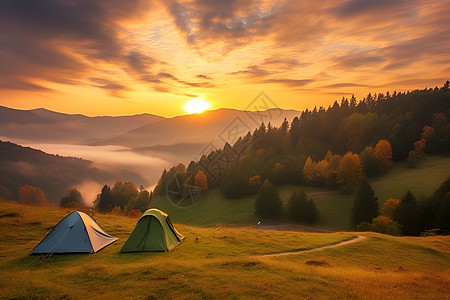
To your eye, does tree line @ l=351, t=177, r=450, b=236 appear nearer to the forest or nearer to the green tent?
the forest

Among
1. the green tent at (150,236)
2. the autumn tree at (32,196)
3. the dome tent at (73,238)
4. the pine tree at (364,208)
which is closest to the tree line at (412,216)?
the pine tree at (364,208)

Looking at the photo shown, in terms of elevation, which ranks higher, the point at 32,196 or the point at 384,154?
the point at 384,154

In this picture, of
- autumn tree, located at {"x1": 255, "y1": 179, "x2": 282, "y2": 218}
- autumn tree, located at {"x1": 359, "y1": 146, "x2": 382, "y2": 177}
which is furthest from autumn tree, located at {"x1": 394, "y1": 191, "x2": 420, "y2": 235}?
autumn tree, located at {"x1": 359, "y1": 146, "x2": 382, "y2": 177}

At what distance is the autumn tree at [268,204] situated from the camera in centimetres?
8675

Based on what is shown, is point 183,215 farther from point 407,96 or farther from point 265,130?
point 407,96

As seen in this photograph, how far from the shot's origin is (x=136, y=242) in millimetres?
24141

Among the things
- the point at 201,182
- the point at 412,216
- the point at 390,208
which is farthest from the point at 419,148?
the point at 201,182

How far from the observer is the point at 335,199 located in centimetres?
9062

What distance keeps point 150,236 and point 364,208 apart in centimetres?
6471

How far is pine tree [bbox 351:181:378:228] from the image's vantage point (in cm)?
7212

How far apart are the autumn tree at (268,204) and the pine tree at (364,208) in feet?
72.2

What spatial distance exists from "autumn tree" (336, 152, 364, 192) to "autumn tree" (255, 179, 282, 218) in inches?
913

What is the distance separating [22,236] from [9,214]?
24.6 feet

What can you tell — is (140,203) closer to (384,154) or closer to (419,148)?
(384,154)
